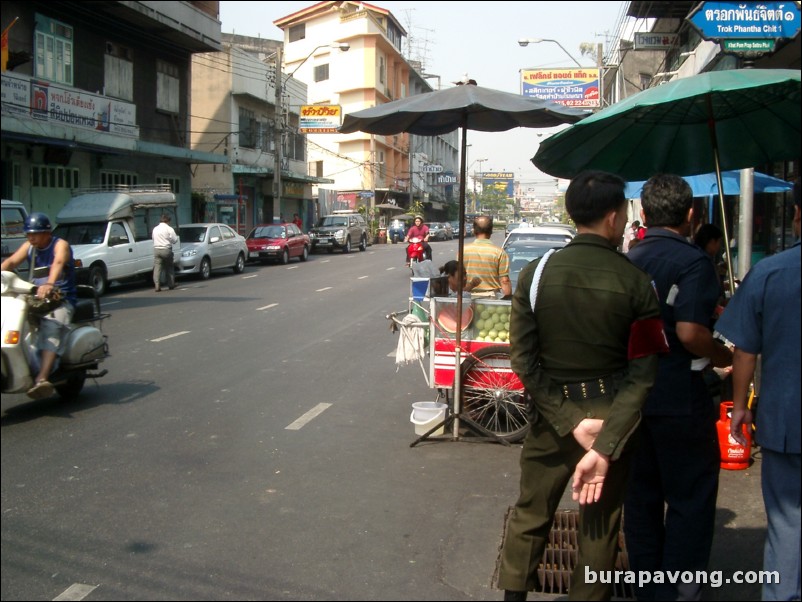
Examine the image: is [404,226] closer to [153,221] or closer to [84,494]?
[153,221]

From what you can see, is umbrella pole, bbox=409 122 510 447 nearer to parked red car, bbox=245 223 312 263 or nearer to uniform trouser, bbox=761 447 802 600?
uniform trouser, bbox=761 447 802 600

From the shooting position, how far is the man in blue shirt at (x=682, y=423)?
3488 millimetres

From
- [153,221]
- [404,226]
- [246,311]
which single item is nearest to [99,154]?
[153,221]

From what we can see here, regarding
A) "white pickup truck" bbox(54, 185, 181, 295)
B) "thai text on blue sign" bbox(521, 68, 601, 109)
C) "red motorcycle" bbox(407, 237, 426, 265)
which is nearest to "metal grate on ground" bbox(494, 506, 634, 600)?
"white pickup truck" bbox(54, 185, 181, 295)

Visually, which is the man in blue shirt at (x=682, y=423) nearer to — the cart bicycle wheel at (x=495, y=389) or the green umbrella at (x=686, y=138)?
the green umbrella at (x=686, y=138)

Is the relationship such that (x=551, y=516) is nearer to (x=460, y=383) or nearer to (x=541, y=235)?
(x=460, y=383)

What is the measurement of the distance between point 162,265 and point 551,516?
16.5 meters

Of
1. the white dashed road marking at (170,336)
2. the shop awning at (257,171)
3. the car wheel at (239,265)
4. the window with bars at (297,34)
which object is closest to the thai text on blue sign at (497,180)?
the window with bars at (297,34)

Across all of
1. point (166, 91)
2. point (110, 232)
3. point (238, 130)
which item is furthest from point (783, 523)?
point (238, 130)

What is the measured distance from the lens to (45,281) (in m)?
3.15

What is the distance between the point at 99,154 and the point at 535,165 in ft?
64.3

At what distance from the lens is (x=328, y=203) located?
54.2 metres

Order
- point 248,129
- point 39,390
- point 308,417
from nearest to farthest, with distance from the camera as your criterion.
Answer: point 39,390, point 308,417, point 248,129

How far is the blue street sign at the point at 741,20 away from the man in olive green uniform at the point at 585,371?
4.25 m
